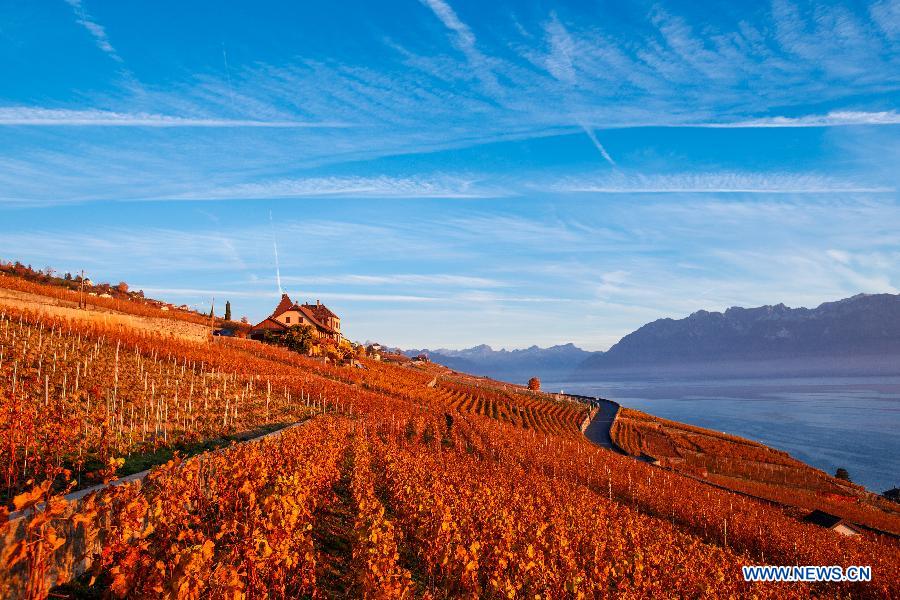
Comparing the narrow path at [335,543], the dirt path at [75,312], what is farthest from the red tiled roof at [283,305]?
the narrow path at [335,543]

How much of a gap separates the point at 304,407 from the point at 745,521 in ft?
78.8

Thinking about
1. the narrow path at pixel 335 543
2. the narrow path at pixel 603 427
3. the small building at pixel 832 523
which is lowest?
the narrow path at pixel 603 427

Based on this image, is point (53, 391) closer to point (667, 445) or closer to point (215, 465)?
point (215, 465)

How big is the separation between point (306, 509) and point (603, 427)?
68.0 metres

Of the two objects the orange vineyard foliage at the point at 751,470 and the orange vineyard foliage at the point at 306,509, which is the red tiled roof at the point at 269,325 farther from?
the orange vineyard foliage at the point at 751,470

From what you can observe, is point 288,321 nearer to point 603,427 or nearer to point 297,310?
point 297,310

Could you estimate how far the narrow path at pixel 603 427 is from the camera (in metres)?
60.9

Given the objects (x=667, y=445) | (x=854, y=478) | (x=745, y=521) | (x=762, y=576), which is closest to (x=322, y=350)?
(x=667, y=445)

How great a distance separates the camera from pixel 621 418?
8050 centimetres

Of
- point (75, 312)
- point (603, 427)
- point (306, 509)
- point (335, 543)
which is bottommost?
point (603, 427)

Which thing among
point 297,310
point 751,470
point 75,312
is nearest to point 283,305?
point 297,310

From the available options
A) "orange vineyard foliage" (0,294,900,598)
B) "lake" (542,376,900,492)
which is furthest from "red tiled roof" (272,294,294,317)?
"lake" (542,376,900,492)

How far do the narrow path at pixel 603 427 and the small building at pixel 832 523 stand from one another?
2360 cm

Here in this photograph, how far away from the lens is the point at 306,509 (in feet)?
31.5
